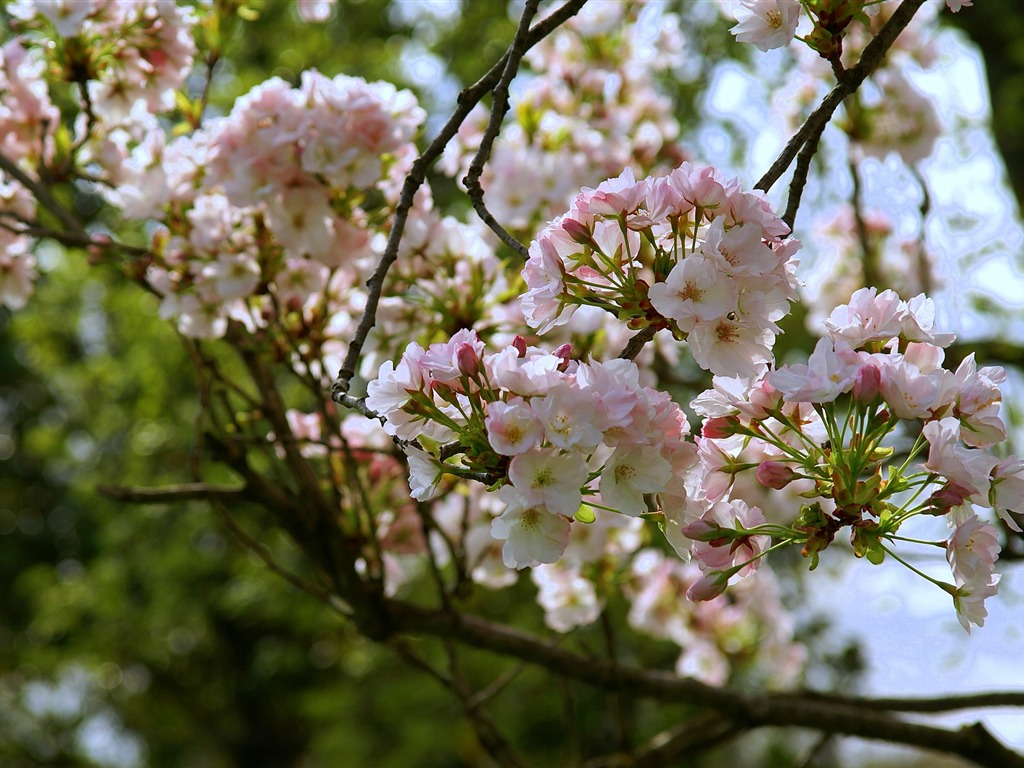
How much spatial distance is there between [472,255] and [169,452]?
4.59 meters

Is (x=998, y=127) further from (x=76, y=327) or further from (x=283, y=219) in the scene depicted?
(x=76, y=327)

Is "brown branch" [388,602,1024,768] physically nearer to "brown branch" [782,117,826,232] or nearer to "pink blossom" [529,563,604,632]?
"pink blossom" [529,563,604,632]

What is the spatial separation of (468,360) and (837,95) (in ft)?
2.09

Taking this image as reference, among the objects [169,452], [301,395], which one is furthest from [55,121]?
[169,452]

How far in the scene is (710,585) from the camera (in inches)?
44.3

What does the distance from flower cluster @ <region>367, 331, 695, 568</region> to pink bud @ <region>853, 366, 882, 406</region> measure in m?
0.18

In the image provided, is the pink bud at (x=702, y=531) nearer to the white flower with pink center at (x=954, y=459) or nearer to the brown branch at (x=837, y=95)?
the white flower with pink center at (x=954, y=459)

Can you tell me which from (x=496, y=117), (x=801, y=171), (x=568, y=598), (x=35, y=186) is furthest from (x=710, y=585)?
(x=35, y=186)

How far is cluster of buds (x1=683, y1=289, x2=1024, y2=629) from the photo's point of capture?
3.41 feet

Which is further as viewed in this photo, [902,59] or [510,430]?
[902,59]

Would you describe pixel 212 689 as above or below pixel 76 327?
below

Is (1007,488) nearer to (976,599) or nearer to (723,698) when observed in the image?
(976,599)

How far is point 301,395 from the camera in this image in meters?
4.80

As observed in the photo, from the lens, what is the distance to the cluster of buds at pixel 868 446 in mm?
1040
